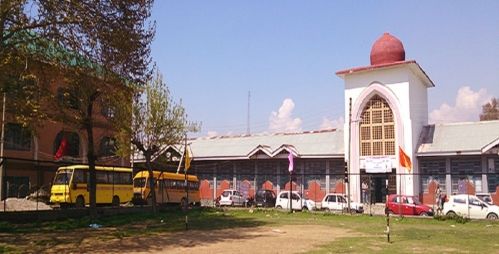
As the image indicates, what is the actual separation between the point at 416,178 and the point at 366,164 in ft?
13.4

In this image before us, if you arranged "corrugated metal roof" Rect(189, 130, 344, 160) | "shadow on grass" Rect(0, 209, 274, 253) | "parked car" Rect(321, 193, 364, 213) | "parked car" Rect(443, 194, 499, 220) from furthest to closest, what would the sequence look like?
"corrugated metal roof" Rect(189, 130, 344, 160)
"parked car" Rect(321, 193, 364, 213)
"parked car" Rect(443, 194, 499, 220)
"shadow on grass" Rect(0, 209, 274, 253)

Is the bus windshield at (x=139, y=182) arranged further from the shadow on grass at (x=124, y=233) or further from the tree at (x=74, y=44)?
the tree at (x=74, y=44)

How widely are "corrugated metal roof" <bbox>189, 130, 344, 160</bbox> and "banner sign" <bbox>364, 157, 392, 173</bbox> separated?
7.57 ft

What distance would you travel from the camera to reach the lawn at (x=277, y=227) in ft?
51.8

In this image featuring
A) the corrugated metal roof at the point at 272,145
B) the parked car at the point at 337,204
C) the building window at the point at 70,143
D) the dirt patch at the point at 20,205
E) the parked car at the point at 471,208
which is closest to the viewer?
the dirt patch at the point at 20,205

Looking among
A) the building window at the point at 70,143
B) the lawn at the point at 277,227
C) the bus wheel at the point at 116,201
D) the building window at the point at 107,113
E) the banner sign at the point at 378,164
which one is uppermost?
the building window at the point at 107,113

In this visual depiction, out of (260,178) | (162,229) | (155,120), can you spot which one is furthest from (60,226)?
(260,178)

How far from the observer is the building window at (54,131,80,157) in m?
41.9

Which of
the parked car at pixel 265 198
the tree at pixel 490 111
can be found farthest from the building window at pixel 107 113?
the tree at pixel 490 111

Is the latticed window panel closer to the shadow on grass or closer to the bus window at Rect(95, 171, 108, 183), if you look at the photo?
the shadow on grass

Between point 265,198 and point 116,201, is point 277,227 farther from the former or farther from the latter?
point 265,198

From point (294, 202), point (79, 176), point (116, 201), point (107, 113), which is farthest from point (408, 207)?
point (79, 176)

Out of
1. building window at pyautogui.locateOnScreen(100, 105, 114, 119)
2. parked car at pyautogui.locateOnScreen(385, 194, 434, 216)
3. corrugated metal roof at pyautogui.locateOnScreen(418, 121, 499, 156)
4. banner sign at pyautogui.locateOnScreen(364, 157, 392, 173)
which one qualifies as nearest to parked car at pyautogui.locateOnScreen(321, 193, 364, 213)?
parked car at pyautogui.locateOnScreen(385, 194, 434, 216)

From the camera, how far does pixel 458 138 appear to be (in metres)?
39.3
